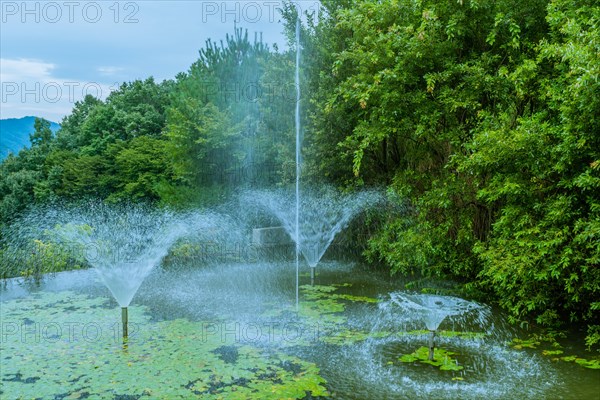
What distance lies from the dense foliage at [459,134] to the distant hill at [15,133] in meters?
21.3

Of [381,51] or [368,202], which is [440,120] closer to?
[381,51]

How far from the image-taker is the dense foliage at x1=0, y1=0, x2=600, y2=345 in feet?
19.2

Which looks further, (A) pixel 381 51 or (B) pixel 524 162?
(A) pixel 381 51

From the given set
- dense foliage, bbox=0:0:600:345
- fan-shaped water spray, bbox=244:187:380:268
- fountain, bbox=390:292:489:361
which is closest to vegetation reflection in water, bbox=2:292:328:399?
fountain, bbox=390:292:489:361

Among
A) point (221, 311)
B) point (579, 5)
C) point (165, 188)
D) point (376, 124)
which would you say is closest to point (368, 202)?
point (376, 124)

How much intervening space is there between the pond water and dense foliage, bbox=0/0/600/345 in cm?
107

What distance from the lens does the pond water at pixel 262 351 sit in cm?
474

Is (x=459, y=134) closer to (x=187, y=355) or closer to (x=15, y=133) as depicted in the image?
(x=187, y=355)

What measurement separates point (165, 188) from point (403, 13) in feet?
38.2

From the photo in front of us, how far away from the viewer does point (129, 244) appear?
1166 centimetres

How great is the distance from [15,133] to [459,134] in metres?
33.7

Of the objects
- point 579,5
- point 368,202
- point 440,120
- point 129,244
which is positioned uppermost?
point 579,5

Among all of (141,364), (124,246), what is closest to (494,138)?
(141,364)

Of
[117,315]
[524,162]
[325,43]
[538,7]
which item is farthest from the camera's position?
[325,43]
